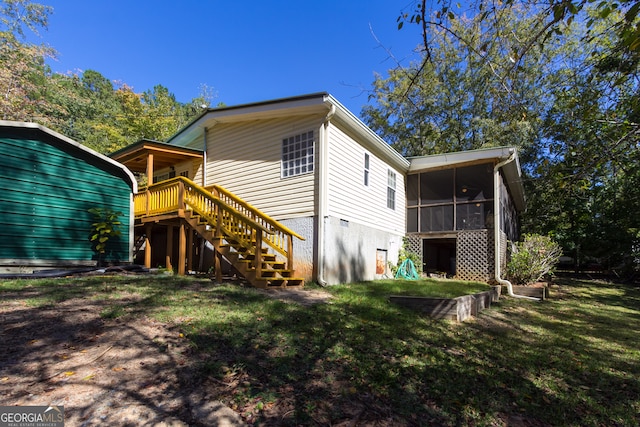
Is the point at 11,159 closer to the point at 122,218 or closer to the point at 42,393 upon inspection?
the point at 122,218

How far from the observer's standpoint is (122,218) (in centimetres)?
952

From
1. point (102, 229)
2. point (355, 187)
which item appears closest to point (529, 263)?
point (355, 187)

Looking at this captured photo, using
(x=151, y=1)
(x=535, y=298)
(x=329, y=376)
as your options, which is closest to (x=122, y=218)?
(x=329, y=376)

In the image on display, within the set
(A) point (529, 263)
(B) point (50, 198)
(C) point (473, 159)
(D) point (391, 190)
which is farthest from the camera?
(D) point (391, 190)

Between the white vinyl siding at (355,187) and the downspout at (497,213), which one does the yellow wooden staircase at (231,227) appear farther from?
the downspout at (497,213)

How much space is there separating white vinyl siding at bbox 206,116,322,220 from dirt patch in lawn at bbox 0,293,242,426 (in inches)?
207

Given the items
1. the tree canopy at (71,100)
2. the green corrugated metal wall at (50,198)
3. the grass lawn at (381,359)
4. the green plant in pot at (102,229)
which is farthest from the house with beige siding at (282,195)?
the tree canopy at (71,100)

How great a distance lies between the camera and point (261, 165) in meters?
9.66

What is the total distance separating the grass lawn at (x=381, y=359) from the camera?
9.06 ft

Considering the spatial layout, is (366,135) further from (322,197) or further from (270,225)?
(270,225)

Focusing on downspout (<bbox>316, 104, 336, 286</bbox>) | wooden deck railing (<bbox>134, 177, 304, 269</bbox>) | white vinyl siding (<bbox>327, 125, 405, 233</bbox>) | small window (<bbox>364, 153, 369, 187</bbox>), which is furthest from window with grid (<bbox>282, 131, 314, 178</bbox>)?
small window (<bbox>364, 153, 369, 187</bbox>)

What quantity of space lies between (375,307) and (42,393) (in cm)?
463

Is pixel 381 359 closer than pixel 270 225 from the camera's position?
Yes

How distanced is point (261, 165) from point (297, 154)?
1.31 metres
